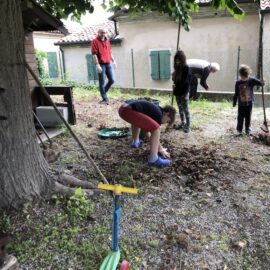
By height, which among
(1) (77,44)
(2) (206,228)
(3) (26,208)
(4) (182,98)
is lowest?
(2) (206,228)

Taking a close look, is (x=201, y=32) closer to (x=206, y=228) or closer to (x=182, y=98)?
(x=182, y=98)

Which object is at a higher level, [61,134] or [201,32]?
[201,32]

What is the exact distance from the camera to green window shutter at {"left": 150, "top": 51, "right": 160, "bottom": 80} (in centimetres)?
1429

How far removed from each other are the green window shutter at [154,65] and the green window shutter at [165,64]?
16cm

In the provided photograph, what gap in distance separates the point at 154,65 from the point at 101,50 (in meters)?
5.89

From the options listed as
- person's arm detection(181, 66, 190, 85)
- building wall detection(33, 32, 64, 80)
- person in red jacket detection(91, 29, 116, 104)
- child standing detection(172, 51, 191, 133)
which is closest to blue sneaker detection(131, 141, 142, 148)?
child standing detection(172, 51, 191, 133)

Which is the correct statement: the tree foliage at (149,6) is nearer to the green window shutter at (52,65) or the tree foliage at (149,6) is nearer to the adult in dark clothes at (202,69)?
the adult in dark clothes at (202,69)

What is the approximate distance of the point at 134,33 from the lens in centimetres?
1474

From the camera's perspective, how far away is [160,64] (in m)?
14.3

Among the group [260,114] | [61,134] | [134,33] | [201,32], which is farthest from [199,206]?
[134,33]

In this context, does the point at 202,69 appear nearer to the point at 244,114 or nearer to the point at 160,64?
the point at 244,114

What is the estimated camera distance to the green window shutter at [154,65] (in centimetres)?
1429

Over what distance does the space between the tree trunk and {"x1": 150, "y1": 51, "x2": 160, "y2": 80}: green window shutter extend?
1158 centimetres

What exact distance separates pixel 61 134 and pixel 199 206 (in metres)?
3.50
